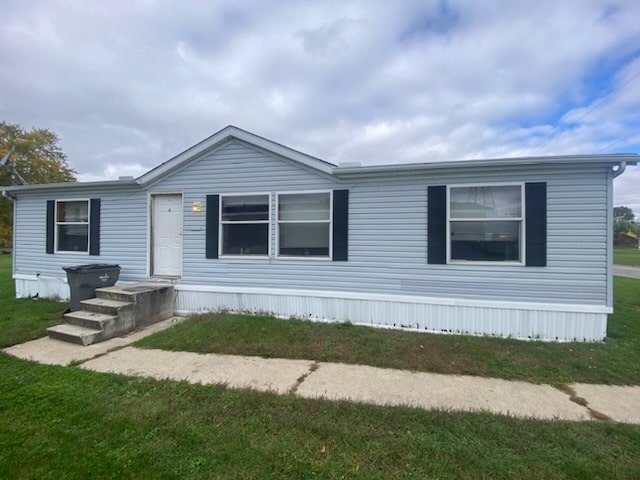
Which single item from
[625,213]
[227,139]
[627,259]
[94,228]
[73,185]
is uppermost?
[625,213]

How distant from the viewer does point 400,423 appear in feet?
8.96

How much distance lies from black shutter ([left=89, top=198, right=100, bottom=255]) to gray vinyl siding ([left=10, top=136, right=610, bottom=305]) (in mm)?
145

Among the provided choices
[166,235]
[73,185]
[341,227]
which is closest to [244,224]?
[166,235]

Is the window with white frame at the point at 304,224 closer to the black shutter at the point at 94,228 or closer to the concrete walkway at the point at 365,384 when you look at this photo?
the concrete walkway at the point at 365,384

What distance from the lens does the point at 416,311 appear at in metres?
5.73

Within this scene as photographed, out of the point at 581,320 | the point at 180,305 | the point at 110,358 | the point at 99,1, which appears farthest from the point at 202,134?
the point at 581,320

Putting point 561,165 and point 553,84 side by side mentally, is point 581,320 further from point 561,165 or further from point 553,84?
point 553,84

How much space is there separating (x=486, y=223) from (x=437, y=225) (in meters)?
0.82

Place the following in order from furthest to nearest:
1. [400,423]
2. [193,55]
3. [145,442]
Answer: [193,55] < [400,423] < [145,442]

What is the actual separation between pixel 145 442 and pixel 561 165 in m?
6.53

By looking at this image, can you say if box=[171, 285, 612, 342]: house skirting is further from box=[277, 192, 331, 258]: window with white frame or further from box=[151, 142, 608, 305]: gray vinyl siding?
box=[277, 192, 331, 258]: window with white frame

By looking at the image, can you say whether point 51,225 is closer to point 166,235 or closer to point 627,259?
point 166,235

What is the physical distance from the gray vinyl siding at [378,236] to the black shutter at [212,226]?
16 cm

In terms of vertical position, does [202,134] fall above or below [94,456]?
above
